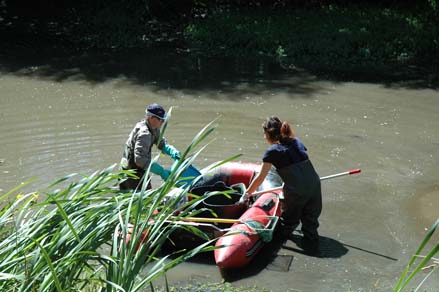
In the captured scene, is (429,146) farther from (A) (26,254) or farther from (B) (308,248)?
(A) (26,254)

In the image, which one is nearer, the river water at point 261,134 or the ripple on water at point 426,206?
the river water at point 261,134

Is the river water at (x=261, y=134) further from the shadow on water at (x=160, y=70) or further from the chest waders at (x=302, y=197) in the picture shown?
the chest waders at (x=302, y=197)

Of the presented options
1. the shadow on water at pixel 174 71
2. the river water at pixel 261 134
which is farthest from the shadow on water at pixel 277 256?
the shadow on water at pixel 174 71

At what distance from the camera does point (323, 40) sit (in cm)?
1405

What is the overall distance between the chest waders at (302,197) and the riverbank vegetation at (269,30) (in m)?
6.56

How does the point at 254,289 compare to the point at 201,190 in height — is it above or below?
below

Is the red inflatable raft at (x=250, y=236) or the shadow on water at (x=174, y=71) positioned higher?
the shadow on water at (x=174, y=71)

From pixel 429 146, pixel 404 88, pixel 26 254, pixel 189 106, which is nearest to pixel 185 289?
pixel 26 254

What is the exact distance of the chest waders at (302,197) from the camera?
21.2ft

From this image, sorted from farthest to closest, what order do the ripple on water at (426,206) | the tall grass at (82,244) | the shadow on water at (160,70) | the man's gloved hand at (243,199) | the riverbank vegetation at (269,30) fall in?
the riverbank vegetation at (269,30) < the shadow on water at (160,70) < the ripple on water at (426,206) < the man's gloved hand at (243,199) < the tall grass at (82,244)

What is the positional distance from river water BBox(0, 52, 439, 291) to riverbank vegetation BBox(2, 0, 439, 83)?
0.91 metres

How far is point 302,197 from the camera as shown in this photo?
6.50m

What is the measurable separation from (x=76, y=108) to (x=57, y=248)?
8.19m

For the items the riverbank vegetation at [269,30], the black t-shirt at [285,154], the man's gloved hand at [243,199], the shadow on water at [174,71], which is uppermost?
the riverbank vegetation at [269,30]
